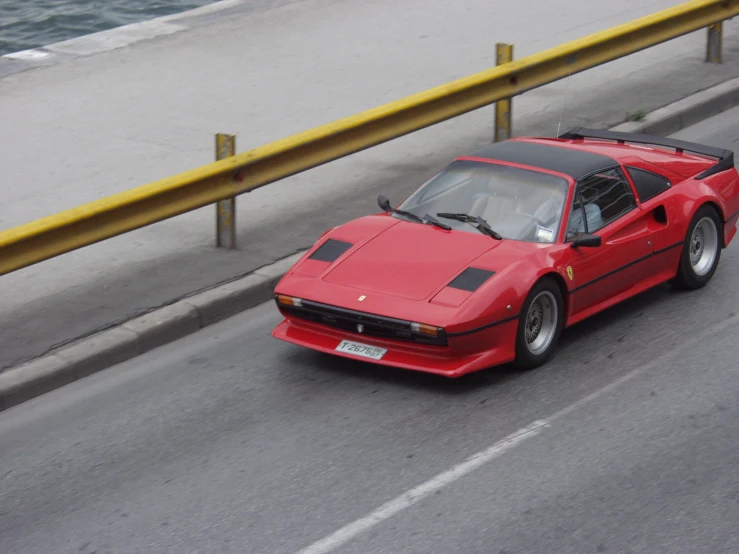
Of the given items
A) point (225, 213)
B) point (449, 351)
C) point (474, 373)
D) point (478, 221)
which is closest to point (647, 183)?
point (478, 221)

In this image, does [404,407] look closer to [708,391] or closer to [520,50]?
[708,391]

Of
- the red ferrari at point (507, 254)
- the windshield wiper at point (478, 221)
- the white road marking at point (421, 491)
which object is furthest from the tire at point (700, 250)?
the white road marking at point (421, 491)

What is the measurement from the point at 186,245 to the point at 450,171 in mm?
2302

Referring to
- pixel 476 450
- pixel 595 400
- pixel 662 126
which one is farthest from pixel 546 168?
pixel 662 126

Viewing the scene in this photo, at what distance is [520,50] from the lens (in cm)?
1408

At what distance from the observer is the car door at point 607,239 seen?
7.56 meters

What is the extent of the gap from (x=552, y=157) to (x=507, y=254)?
1163 millimetres

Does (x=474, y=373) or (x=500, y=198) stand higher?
(x=500, y=198)

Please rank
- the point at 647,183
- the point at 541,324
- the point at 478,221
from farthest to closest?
the point at 647,183
the point at 478,221
the point at 541,324

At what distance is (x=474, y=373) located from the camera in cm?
734

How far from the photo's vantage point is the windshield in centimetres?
762

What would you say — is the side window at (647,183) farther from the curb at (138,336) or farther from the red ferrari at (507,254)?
the curb at (138,336)

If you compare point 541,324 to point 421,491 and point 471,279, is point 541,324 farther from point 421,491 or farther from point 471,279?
point 421,491

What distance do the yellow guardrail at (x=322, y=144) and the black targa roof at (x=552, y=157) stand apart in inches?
63.7
